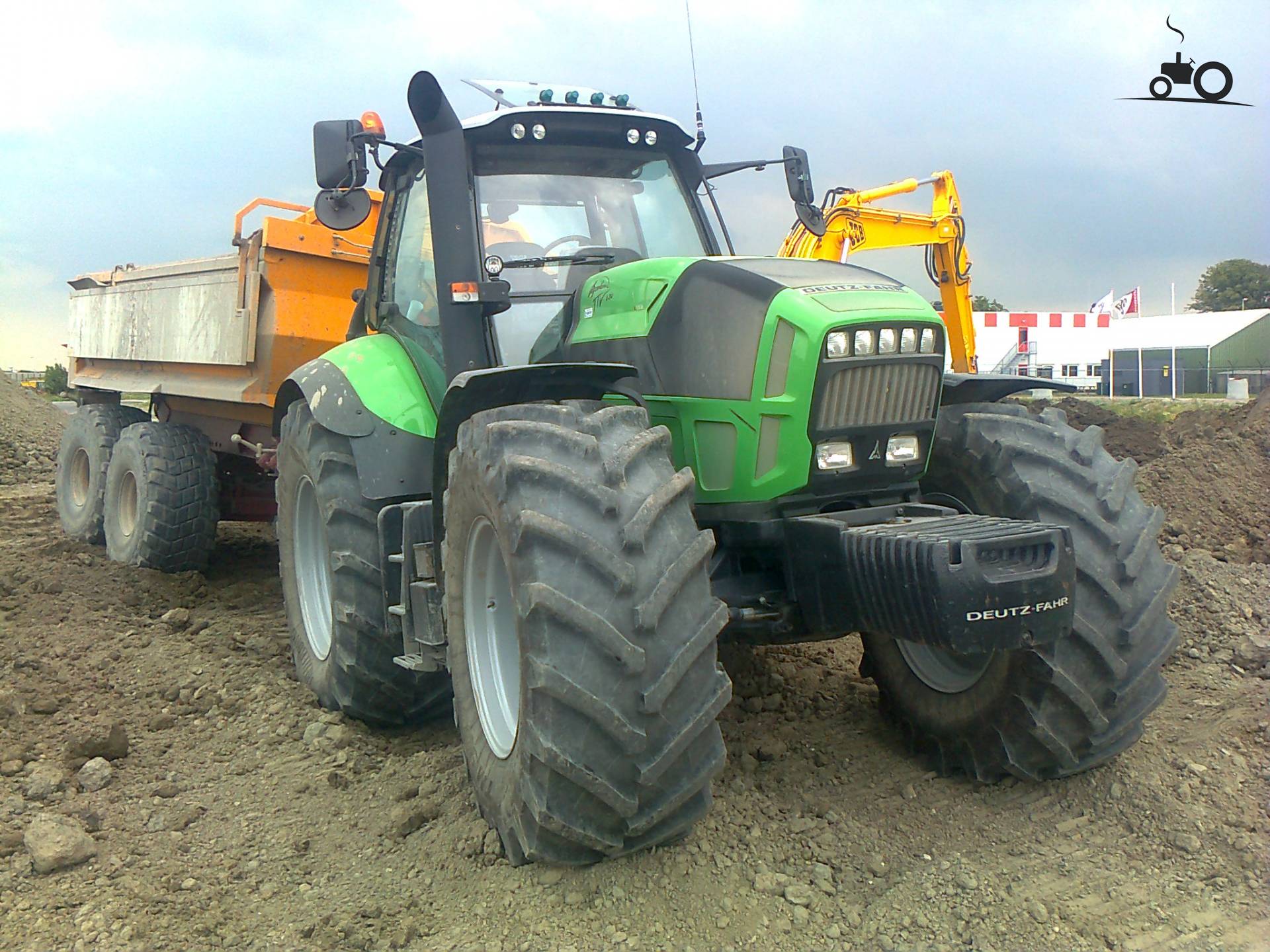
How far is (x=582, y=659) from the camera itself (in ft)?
9.56

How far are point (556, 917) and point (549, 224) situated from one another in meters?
2.64

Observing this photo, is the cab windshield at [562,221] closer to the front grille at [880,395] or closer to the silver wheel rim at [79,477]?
the front grille at [880,395]

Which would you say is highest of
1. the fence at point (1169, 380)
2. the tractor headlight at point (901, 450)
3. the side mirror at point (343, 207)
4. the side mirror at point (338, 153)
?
the side mirror at point (338, 153)

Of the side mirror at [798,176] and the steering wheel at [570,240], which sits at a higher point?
the side mirror at [798,176]

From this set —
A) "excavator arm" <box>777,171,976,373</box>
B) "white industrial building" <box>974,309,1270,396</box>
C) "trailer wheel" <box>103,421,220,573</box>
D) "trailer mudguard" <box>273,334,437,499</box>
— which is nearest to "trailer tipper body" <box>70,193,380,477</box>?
"trailer wheel" <box>103,421,220,573</box>

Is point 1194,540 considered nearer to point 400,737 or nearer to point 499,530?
point 400,737

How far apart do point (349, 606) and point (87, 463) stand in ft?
18.1

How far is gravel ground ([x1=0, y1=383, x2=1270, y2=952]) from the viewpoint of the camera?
3146 millimetres

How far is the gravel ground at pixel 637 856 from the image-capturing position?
315 centimetres

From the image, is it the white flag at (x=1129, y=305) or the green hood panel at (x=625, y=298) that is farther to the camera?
the white flag at (x=1129, y=305)

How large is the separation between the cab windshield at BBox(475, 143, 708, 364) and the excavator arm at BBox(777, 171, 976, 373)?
6.32 metres

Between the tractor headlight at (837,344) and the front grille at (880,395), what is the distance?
0.15ft

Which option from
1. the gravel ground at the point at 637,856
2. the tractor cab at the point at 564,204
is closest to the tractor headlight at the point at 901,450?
the gravel ground at the point at 637,856

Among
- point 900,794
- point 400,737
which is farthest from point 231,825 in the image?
point 900,794
